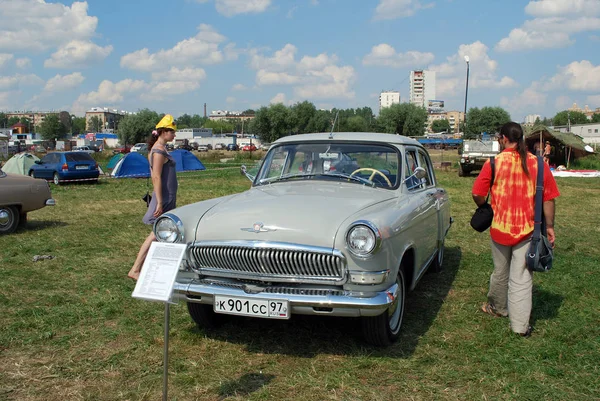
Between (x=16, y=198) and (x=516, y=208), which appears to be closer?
(x=516, y=208)

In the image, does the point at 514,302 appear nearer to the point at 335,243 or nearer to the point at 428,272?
the point at 335,243

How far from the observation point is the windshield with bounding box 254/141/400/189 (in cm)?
535

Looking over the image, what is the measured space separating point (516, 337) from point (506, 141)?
1.67 metres

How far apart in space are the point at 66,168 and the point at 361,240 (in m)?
19.7

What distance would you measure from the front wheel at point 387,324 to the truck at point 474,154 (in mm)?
20664

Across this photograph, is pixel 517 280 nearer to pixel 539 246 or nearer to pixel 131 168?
pixel 539 246

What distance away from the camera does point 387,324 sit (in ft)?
14.0

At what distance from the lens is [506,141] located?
4.77 m

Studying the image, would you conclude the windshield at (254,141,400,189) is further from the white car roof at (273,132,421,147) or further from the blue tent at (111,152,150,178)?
the blue tent at (111,152,150,178)

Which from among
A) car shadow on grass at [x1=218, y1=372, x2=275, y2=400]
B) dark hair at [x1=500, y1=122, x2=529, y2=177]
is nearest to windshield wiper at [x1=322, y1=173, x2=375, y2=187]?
dark hair at [x1=500, y1=122, x2=529, y2=177]

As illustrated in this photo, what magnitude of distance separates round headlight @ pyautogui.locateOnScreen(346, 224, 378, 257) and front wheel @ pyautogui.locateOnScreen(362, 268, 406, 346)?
46cm

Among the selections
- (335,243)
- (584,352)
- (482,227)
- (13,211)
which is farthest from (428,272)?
(13,211)

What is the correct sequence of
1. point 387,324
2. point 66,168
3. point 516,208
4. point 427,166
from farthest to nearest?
point 66,168
point 427,166
point 516,208
point 387,324

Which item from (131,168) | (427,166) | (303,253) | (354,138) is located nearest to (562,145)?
(131,168)
